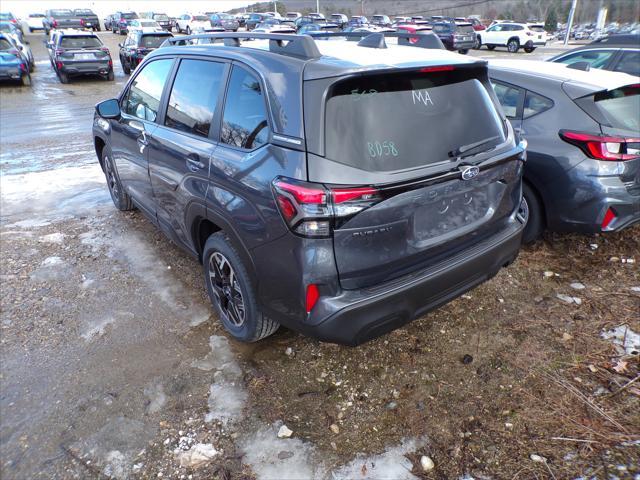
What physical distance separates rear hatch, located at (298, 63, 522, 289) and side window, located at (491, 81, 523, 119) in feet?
5.59

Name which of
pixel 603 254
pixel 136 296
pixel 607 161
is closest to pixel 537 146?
pixel 607 161

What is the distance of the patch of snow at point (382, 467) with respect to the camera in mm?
2236

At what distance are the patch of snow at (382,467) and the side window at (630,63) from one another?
7.45 metres

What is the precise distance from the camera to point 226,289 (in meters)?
3.18

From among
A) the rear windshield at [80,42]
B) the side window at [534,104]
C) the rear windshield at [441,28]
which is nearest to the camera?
the side window at [534,104]

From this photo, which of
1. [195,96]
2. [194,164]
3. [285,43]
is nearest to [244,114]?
[285,43]

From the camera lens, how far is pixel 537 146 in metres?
3.99

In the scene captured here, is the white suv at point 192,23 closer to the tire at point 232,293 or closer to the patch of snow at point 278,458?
the tire at point 232,293

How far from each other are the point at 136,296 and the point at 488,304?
2.83 meters

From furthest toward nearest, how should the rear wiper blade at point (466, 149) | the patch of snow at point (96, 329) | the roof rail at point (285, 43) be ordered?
the patch of snow at point (96, 329), the rear wiper blade at point (466, 149), the roof rail at point (285, 43)

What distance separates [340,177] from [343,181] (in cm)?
2

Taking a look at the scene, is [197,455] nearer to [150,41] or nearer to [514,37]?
[150,41]

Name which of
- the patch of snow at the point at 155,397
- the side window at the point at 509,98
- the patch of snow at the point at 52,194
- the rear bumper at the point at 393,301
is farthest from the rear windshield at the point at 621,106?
the patch of snow at the point at 52,194

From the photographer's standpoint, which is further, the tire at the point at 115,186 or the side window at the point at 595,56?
the side window at the point at 595,56
